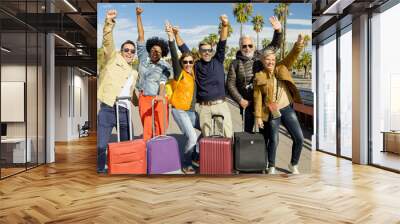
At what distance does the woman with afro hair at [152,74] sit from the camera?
21.6 feet

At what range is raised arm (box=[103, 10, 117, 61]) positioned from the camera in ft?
21.7

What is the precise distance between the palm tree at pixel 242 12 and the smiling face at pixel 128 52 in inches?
73.0

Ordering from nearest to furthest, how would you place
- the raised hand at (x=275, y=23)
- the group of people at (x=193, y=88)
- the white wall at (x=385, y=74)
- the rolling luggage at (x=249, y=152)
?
the rolling luggage at (x=249, y=152) → the group of people at (x=193, y=88) → the raised hand at (x=275, y=23) → the white wall at (x=385, y=74)

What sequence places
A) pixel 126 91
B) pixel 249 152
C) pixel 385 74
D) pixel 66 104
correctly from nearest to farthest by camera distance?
pixel 249 152
pixel 126 91
pixel 385 74
pixel 66 104

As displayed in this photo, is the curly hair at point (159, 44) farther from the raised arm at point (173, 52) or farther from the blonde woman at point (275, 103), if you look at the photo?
the blonde woman at point (275, 103)

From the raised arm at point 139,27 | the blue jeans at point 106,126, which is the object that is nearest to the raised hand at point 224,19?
the raised arm at point 139,27

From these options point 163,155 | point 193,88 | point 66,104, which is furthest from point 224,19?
point 66,104

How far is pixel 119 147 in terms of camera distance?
652cm

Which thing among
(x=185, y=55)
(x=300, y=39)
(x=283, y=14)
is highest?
(x=283, y=14)

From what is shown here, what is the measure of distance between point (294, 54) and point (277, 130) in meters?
1.32

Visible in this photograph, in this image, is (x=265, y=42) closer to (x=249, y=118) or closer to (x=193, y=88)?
(x=249, y=118)

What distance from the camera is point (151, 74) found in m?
6.63

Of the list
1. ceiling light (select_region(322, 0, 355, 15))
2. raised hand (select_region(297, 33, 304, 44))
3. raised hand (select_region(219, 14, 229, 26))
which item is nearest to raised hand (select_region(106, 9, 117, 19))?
raised hand (select_region(219, 14, 229, 26))

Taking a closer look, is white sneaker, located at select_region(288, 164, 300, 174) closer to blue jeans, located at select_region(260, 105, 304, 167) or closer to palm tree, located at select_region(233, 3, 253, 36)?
blue jeans, located at select_region(260, 105, 304, 167)
